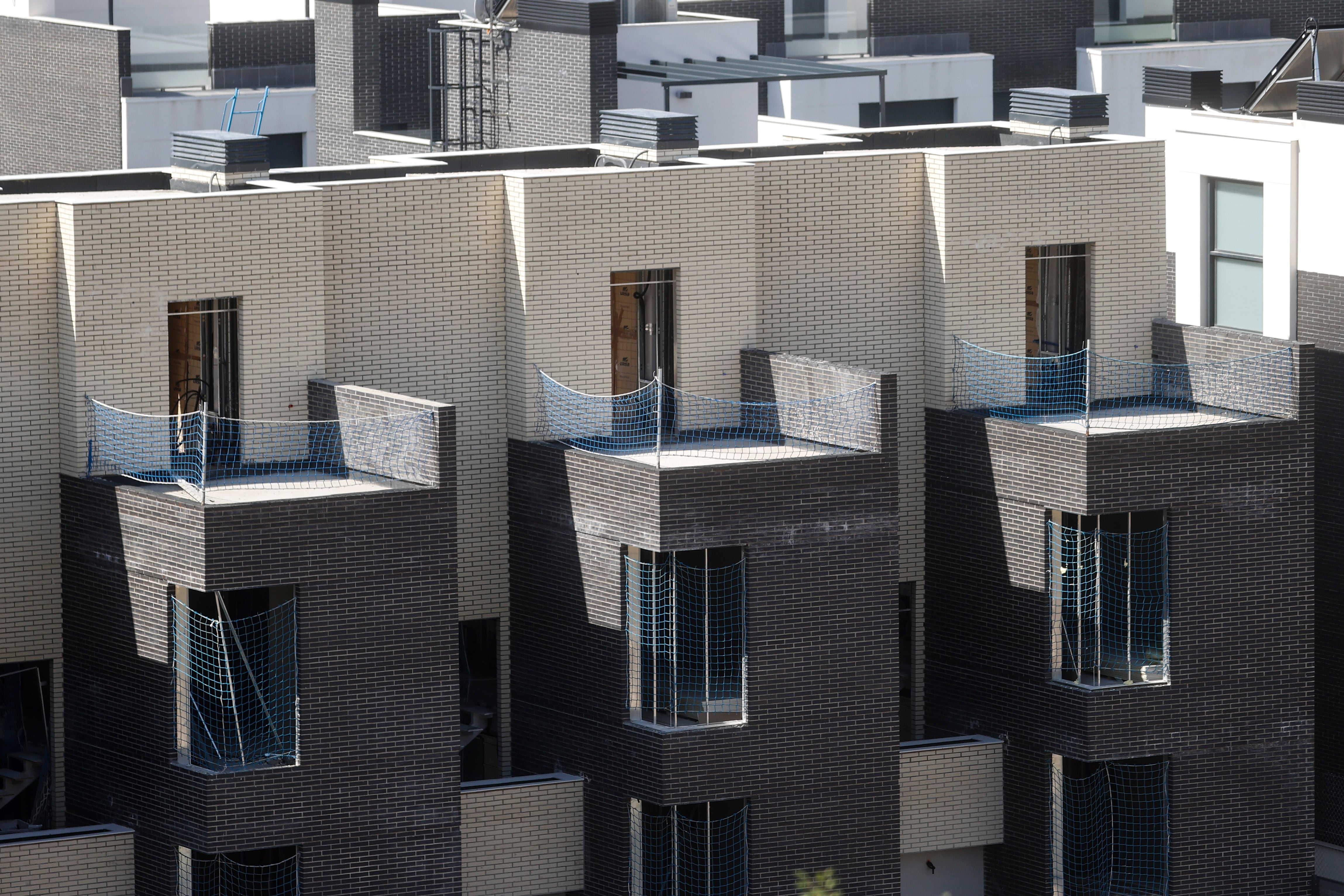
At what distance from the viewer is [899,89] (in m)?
57.0

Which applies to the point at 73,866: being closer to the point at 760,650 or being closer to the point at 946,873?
the point at 760,650

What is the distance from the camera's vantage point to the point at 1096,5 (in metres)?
60.0

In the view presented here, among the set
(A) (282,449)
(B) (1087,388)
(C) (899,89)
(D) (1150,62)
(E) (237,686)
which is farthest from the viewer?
(D) (1150,62)

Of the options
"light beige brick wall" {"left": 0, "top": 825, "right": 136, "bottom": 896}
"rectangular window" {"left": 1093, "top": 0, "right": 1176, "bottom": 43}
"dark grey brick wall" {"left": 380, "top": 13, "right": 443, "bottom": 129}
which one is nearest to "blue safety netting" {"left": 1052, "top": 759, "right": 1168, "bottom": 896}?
"light beige brick wall" {"left": 0, "top": 825, "right": 136, "bottom": 896}

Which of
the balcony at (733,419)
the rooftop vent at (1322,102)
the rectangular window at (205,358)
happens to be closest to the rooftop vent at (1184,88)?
the rooftop vent at (1322,102)

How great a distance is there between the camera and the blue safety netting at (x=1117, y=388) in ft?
103

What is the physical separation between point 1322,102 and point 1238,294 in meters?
3.04

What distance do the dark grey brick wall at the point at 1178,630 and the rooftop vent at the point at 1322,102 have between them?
4.19 m

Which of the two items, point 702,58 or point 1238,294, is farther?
point 702,58

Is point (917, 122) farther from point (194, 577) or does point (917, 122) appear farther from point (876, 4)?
point (194, 577)

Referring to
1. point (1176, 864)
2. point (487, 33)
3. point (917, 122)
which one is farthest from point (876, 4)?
point (1176, 864)

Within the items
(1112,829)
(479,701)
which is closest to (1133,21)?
(1112,829)

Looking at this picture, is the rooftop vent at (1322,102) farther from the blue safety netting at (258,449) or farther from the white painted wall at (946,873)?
the blue safety netting at (258,449)

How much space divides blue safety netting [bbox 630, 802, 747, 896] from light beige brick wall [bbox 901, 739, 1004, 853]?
2.58m
